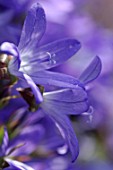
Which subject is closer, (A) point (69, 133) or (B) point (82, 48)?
(A) point (69, 133)

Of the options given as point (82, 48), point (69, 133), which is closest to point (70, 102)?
point (69, 133)

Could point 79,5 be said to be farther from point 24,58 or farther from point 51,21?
point 24,58

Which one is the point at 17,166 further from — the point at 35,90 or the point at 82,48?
the point at 82,48

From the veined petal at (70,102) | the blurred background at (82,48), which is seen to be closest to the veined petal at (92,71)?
the veined petal at (70,102)

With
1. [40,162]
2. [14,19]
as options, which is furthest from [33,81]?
[14,19]

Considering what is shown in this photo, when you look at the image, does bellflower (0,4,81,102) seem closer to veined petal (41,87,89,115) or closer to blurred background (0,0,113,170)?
veined petal (41,87,89,115)

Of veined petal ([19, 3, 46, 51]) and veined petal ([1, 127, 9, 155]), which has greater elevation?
veined petal ([19, 3, 46, 51])

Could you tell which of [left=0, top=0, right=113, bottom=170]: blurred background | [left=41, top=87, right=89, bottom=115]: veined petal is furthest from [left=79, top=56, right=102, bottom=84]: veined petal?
[left=0, top=0, right=113, bottom=170]: blurred background
